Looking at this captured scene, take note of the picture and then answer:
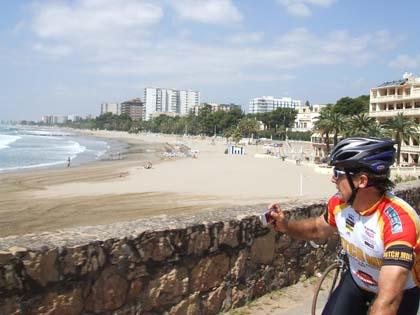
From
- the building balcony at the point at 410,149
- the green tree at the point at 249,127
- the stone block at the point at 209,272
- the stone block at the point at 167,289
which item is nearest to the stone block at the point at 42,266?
the stone block at the point at 167,289

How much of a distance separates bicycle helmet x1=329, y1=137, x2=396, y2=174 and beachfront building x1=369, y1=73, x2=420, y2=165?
5611 centimetres

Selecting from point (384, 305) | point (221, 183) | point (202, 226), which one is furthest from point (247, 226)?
point (221, 183)

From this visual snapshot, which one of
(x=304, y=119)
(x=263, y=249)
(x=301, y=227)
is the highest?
(x=304, y=119)

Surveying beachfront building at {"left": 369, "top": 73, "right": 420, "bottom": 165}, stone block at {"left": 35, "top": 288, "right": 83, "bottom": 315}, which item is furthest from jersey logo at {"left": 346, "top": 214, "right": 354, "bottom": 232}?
beachfront building at {"left": 369, "top": 73, "right": 420, "bottom": 165}

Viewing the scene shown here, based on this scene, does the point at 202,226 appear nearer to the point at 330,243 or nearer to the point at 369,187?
the point at 369,187

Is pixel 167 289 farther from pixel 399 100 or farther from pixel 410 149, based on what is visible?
pixel 399 100

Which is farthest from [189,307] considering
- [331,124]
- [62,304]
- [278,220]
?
[331,124]

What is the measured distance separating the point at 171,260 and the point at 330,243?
7.91ft

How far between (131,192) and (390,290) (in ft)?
88.7

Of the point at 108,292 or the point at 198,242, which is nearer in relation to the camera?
the point at 108,292

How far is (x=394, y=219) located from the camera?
6.90 ft

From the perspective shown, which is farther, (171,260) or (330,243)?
(330,243)

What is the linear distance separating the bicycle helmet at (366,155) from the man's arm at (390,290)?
0.48 meters

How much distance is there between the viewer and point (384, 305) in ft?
6.50
